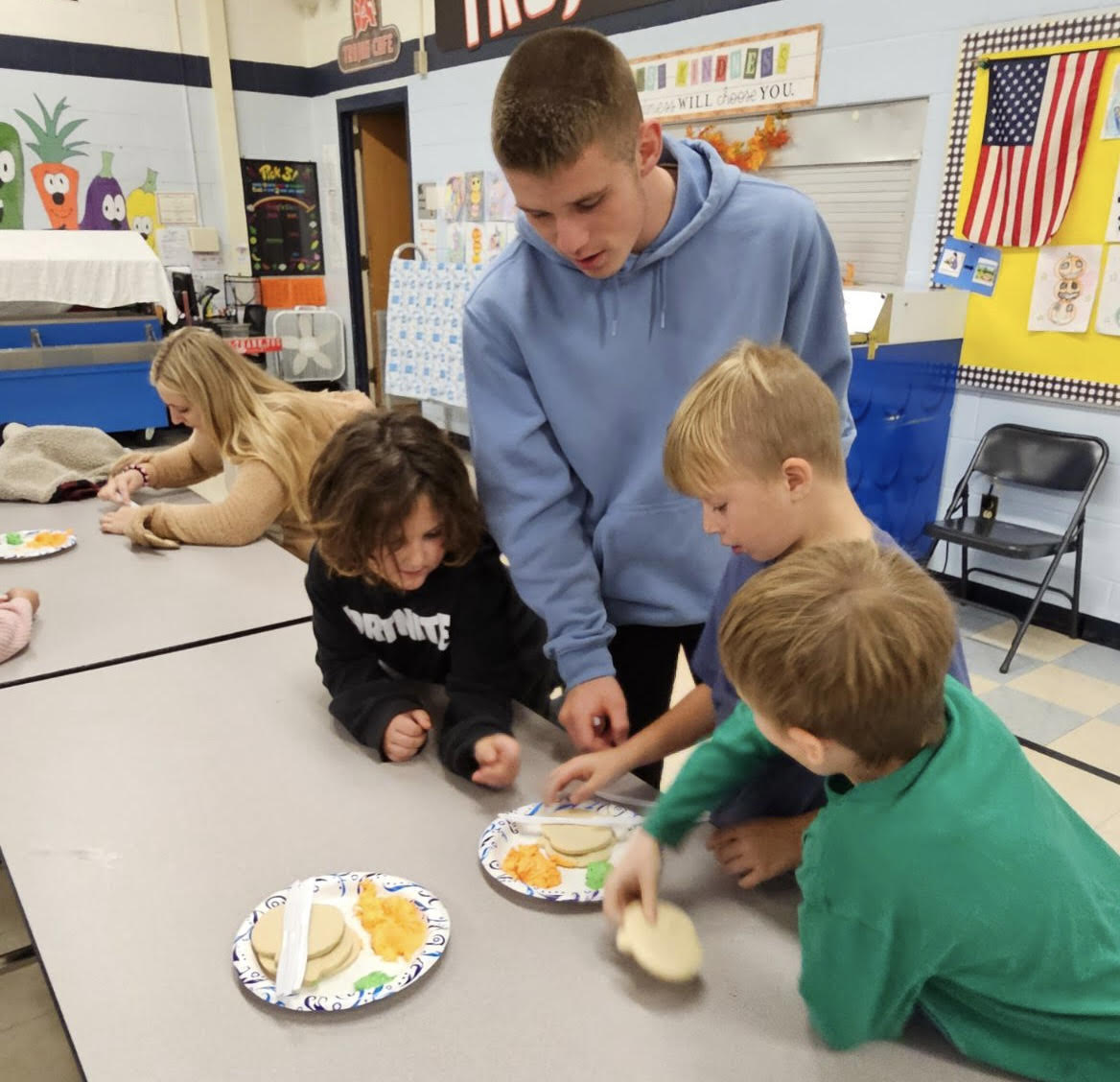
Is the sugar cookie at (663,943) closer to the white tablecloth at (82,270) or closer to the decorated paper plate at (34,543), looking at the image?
the decorated paper plate at (34,543)

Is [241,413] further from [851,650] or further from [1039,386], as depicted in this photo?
[1039,386]

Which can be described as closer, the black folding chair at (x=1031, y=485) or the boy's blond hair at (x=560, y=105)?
the boy's blond hair at (x=560, y=105)

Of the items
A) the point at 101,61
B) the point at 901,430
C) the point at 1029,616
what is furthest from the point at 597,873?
the point at 101,61

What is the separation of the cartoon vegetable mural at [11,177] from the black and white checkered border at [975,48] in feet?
17.8

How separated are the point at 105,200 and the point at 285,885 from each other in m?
6.30

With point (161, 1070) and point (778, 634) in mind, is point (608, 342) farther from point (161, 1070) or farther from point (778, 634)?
point (161, 1070)

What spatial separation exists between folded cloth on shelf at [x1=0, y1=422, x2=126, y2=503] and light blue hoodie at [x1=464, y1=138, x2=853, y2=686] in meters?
1.67

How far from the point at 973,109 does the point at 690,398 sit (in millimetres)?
2733

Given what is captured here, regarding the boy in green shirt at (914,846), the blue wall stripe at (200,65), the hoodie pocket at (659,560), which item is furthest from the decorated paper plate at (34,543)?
the blue wall stripe at (200,65)

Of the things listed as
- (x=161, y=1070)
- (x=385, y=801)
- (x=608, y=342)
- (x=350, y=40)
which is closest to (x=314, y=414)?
(x=608, y=342)

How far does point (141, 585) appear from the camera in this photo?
1816 millimetres

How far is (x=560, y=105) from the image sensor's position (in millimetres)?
981

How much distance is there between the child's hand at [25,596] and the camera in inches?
63.4

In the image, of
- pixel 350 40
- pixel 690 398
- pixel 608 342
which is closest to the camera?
pixel 690 398
